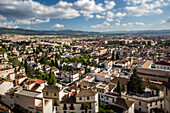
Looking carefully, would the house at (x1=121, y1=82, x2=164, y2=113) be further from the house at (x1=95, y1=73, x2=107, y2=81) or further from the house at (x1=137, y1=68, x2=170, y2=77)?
the house at (x1=137, y1=68, x2=170, y2=77)

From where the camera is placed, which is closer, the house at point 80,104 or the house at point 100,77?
the house at point 80,104

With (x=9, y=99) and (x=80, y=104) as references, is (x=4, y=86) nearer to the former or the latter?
(x=9, y=99)

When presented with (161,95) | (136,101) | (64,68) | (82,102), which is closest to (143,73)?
→ (161,95)

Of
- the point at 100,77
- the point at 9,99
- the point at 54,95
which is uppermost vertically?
the point at 54,95

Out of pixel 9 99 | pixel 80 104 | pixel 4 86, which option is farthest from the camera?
pixel 4 86

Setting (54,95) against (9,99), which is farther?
(54,95)

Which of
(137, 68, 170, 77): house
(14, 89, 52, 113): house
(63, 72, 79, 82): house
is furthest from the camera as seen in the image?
(63, 72, 79, 82): house

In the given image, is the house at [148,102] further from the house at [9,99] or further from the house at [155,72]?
the house at [9,99]

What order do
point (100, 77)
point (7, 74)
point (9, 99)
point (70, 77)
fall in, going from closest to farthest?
point (9, 99) < point (7, 74) < point (100, 77) < point (70, 77)

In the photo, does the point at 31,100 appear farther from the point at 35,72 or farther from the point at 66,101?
the point at 35,72

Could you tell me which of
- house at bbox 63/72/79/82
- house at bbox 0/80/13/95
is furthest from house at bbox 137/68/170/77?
house at bbox 0/80/13/95

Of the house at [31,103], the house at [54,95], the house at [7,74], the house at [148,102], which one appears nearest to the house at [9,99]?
the house at [31,103]

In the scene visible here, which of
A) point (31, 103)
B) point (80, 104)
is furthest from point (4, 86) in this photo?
point (80, 104)

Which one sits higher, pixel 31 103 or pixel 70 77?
pixel 31 103
